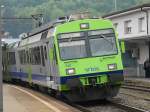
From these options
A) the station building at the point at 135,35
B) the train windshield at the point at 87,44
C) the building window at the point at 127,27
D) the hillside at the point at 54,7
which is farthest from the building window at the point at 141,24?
the hillside at the point at 54,7

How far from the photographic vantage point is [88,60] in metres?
17.1

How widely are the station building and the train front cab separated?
66.6ft

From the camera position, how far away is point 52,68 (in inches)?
721

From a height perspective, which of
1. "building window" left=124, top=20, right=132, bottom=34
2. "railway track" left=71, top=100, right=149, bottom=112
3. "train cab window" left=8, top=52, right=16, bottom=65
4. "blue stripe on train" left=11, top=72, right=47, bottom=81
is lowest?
"railway track" left=71, top=100, right=149, bottom=112

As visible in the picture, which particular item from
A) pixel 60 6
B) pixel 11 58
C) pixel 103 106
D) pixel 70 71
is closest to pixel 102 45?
pixel 70 71

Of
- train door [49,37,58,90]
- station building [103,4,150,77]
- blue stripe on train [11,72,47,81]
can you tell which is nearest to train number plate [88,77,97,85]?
train door [49,37,58,90]

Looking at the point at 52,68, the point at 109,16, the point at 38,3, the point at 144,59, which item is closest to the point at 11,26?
the point at 38,3

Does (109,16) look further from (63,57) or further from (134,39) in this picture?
(63,57)

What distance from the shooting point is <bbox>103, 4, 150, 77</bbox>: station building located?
1566 inches

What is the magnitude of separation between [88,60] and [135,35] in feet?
82.0

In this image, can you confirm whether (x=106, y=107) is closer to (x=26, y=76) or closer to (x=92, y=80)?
(x=92, y=80)

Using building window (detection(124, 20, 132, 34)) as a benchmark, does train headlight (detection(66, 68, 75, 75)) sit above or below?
below

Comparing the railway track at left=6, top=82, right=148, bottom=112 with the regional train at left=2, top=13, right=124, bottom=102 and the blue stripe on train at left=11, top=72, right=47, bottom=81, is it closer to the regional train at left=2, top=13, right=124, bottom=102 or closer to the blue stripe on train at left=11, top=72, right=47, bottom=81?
the regional train at left=2, top=13, right=124, bottom=102

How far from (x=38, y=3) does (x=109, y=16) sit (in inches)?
1472
